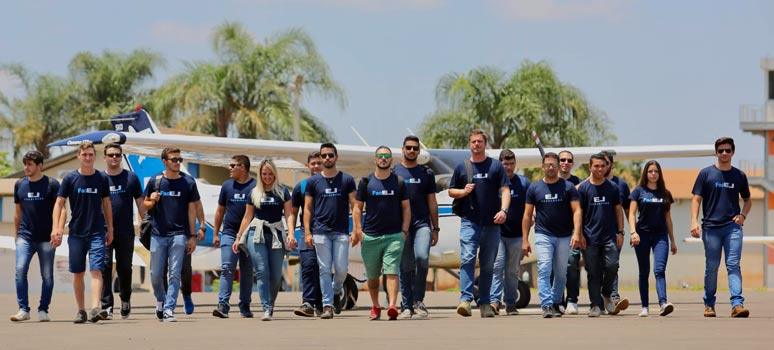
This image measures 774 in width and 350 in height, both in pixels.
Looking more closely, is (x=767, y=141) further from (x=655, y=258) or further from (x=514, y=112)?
(x=655, y=258)

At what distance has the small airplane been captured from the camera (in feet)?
A: 56.7

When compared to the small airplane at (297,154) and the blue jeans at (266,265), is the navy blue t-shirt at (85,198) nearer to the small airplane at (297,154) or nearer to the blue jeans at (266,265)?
the blue jeans at (266,265)

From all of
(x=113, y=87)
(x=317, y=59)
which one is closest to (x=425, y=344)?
(x=317, y=59)

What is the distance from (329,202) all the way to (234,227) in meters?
1.30

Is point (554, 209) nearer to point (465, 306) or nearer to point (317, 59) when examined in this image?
point (465, 306)

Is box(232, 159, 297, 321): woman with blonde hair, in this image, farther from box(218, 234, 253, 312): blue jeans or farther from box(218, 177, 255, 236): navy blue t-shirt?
box(218, 177, 255, 236): navy blue t-shirt

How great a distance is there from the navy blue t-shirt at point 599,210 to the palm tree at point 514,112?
3411cm

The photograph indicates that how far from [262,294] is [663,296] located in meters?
3.91

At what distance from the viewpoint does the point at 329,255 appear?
1376 centimetres

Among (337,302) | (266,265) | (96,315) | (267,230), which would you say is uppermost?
(267,230)

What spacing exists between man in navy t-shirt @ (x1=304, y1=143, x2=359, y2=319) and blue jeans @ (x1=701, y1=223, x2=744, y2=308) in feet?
11.2

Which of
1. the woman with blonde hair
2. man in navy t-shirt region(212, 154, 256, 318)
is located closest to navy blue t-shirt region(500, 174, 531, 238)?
the woman with blonde hair

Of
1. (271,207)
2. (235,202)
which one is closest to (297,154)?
(235,202)

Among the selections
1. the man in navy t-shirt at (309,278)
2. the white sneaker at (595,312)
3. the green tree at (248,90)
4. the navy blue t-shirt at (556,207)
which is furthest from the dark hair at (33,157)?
the green tree at (248,90)
